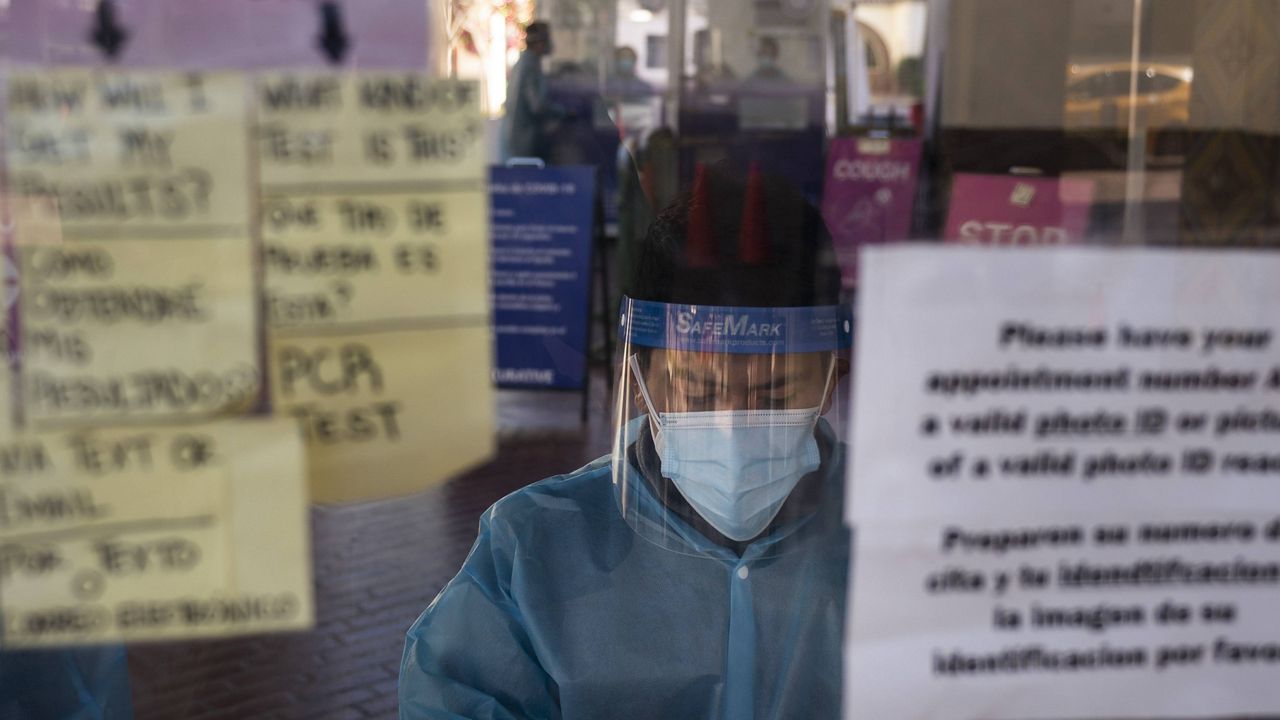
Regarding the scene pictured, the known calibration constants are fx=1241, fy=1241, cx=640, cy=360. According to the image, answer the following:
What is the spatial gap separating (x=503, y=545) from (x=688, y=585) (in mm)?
279

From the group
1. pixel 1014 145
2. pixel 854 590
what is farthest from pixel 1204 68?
pixel 854 590

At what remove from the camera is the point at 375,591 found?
4.62m

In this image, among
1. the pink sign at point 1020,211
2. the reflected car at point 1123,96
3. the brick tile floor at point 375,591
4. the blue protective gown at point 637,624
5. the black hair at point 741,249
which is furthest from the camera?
the brick tile floor at point 375,591

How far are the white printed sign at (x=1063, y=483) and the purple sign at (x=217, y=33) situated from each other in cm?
35

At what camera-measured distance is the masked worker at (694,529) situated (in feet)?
5.34

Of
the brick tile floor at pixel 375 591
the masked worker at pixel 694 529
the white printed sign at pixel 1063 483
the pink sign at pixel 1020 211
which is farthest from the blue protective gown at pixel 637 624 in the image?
the white printed sign at pixel 1063 483

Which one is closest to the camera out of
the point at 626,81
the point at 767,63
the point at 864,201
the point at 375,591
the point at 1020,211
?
the point at 1020,211

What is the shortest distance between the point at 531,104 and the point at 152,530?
778 mm

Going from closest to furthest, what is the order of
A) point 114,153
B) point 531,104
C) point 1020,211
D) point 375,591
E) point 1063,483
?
point 114,153 → point 1063,483 → point 1020,211 → point 531,104 → point 375,591

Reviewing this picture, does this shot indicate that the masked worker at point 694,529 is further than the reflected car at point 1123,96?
Yes

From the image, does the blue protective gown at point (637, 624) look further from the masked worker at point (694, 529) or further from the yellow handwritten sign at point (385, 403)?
the yellow handwritten sign at point (385, 403)

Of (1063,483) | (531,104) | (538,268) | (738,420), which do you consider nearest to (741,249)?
(738,420)

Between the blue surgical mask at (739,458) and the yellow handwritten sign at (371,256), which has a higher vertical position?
the yellow handwritten sign at (371,256)

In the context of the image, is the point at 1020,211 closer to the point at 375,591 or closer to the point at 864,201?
the point at 864,201
